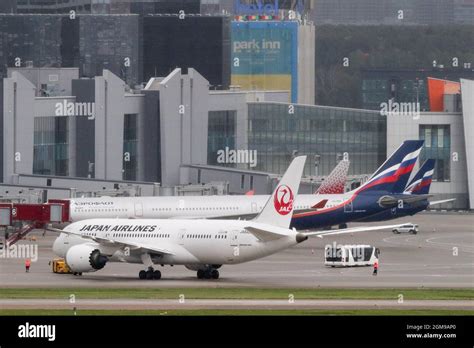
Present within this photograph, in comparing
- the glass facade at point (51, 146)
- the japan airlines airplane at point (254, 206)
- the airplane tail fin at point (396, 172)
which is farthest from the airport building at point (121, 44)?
the airplane tail fin at point (396, 172)

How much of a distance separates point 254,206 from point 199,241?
1172 inches

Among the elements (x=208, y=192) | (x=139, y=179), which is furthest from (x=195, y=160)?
(x=208, y=192)

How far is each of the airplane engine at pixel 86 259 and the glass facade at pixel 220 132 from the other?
81106 mm

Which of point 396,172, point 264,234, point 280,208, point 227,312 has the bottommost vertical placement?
point 227,312

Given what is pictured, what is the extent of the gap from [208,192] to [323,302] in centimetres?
6848

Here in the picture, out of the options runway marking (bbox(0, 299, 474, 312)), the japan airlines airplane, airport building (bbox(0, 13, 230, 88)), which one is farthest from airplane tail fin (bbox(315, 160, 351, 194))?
runway marking (bbox(0, 299, 474, 312))

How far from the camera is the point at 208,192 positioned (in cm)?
14025

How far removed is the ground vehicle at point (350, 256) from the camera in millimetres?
99062

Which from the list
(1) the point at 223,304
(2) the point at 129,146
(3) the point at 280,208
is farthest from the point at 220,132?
(1) the point at 223,304

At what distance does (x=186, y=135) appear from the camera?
532 feet

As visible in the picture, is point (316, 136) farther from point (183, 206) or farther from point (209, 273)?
point (209, 273)

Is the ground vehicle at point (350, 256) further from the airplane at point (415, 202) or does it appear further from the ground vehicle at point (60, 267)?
the airplane at point (415, 202)

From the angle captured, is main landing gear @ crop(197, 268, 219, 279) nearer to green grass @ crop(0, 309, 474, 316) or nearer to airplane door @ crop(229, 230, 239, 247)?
airplane door @ crop(229, 230, 239, 247)
